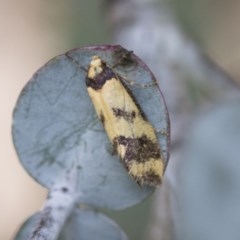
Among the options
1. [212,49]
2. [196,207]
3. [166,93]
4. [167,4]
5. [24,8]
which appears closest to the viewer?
[196,207]

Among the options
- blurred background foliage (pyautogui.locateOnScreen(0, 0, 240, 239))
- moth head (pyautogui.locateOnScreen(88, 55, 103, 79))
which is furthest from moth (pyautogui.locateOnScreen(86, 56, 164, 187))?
blurred background foliage (pyautogui.locateOnScreen(0, 0, 240, 239))

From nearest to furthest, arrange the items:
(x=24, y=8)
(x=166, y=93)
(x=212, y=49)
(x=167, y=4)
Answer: (x=166, y=93)
(x=167, y=4)
(x=212, y=49)
(x=24, y=8)

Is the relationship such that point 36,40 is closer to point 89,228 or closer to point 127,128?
point 127,128

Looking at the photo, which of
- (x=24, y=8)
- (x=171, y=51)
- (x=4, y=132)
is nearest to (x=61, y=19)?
(x=24, y=8)

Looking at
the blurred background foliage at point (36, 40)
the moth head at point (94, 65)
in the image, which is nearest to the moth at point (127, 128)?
the moth head at point (94, 65)

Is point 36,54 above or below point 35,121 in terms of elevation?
below

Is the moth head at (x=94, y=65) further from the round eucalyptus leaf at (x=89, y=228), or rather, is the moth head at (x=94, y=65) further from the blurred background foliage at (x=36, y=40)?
the blurred background foliage at (x=36, y=40)

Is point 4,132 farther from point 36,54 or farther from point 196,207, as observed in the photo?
point 196,207

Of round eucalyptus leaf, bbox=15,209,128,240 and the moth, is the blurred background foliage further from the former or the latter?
round eucalyptus leaf, bbox=15,209,128,240
